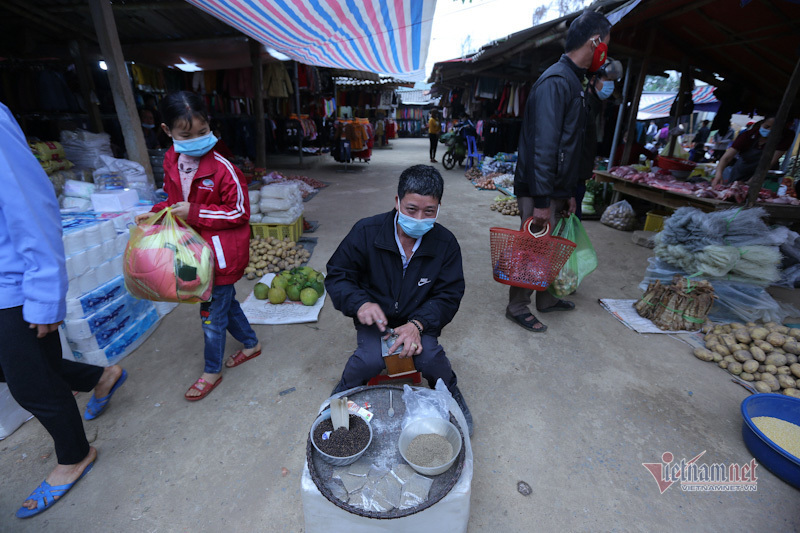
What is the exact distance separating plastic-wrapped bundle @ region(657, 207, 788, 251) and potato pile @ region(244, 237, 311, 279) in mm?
4063

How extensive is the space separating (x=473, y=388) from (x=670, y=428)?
121cm

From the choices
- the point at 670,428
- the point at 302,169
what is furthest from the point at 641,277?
the point at 302,169

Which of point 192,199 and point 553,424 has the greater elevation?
point 192,199

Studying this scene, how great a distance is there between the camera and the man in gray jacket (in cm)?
256

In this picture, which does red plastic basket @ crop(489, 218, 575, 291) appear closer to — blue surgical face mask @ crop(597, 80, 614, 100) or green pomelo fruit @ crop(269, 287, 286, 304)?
blue surgical face mask @ crop(597, 80, 614, 100)

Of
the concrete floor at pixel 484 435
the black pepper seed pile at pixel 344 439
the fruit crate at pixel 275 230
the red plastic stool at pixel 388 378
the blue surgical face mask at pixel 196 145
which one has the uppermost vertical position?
the blue surgical face mask at pixel 196 145

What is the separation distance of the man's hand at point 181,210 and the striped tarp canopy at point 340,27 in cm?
300

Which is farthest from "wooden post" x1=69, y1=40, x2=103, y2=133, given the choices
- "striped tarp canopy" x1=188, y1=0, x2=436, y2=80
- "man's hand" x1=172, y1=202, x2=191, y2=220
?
"man's hand" x1=172, y1=202, x2=191, y2=220

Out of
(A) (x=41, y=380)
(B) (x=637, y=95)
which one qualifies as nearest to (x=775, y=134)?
(B) (x=637, y=95)

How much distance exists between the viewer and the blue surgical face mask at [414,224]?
178 cm

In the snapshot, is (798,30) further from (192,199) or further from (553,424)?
(192,199)

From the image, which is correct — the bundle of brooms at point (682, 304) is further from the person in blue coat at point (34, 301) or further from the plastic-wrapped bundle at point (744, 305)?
the person in blue coat at point (34, 301)

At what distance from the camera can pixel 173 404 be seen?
2.27 m

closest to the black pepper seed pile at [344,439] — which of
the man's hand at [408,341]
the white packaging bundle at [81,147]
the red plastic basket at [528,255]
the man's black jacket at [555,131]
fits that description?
the man's hand at [408,341]
